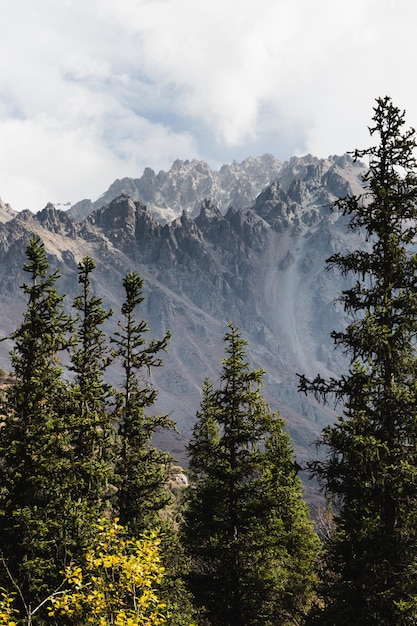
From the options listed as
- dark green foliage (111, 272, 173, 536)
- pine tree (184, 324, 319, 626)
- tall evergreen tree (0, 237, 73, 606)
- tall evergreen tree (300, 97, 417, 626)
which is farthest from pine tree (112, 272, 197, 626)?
tall evergreen tree (300, 97, 417, 626)

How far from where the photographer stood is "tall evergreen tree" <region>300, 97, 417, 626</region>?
10641 millimetres

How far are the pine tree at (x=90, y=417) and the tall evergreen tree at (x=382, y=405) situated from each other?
22.2 ft

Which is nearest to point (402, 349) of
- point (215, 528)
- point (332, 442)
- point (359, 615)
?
point (332, 442)

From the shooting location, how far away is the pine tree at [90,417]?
47.4ft

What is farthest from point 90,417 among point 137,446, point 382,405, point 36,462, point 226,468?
point 382,405

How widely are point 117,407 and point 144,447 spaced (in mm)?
2208

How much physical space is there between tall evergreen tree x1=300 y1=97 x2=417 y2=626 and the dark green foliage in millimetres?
7249

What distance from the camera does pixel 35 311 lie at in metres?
15.0

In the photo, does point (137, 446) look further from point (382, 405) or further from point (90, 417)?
point (382, 405)

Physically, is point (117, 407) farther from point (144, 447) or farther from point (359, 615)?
point (359, 615)

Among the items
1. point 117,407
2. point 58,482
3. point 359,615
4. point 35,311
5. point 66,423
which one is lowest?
point 359,615

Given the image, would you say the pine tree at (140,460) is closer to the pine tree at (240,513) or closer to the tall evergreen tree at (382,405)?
the pine tree at (240,513)

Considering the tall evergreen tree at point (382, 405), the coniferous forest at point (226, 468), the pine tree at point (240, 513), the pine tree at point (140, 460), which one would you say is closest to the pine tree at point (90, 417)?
the coniferous forest at point (226, 468)

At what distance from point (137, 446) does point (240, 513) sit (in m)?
4.44
